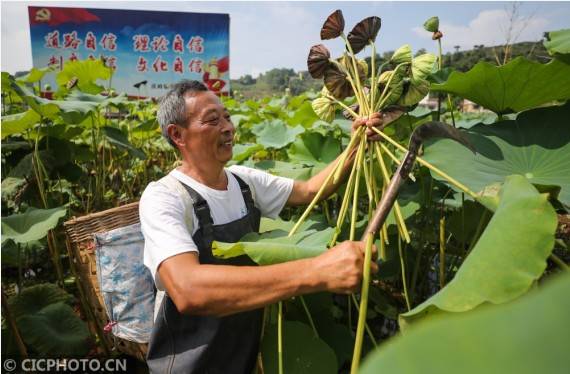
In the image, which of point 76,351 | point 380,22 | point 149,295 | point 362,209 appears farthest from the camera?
point 362,209

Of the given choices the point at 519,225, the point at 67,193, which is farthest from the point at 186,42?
the point at 519,225

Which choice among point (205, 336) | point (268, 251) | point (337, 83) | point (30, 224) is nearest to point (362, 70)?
point (337, 83)

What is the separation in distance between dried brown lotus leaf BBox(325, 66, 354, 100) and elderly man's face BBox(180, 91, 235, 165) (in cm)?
40

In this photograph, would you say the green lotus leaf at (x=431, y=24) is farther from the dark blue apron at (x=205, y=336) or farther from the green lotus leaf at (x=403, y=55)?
the dark blue apron at (x=205, y=336)

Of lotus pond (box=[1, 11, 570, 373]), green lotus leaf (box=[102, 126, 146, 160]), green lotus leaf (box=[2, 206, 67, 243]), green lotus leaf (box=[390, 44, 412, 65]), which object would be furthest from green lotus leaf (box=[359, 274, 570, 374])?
green lotus leaf (box=[102, 126, 146, 160])

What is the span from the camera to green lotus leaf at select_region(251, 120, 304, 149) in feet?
8.68

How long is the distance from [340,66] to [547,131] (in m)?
0.53

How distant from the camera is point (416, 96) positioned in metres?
1.03

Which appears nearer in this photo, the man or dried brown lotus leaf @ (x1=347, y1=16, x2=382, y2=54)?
the man

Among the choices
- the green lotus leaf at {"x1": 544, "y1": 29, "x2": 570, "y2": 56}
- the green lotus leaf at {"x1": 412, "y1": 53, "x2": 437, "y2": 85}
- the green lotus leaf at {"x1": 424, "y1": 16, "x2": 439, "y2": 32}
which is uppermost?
the green lotus leaf at {"x1": 424, "y1": 16, "x2": 439, "y2": 32}

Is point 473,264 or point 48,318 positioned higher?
point 473,264

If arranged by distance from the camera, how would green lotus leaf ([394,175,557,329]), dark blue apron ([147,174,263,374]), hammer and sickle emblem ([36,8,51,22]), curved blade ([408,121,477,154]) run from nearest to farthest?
green lotus leaf ([394,175,557,329]), curved blade ([408,121,477,154]), dark blue apron ([147,174,263,374]), hammer and sickle emblem ([36,8,51,22])

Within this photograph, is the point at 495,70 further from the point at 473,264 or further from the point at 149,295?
the point at 149,295

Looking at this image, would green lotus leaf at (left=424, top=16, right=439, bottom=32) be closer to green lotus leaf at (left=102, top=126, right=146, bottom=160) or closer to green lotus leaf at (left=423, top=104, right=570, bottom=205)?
green lotus leaf at (left=423, top=104, right=570, bottom=205)
